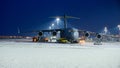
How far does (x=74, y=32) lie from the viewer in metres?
45.1

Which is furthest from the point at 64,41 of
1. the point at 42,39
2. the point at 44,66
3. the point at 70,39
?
the point at 44,66

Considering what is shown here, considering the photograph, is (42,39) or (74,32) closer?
(74,32)

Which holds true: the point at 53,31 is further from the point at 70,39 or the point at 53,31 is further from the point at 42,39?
the point at 42,39

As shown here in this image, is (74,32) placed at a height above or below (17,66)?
above

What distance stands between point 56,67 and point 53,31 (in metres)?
36.7

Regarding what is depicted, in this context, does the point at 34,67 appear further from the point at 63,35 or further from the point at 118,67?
the point at 63,35

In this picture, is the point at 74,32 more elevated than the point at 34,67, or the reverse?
the point at 74,32

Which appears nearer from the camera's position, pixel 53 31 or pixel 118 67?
pixel 118 67

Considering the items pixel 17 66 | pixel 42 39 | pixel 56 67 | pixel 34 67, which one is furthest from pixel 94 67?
pixel 42 39

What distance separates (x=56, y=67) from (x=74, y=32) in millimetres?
34172

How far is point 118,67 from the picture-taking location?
11.3m

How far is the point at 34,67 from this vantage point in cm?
1103

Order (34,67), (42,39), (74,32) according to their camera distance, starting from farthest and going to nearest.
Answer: (42,39), (74,32), (34,67)

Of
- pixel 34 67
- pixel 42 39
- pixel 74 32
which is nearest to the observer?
pixel 34 67
